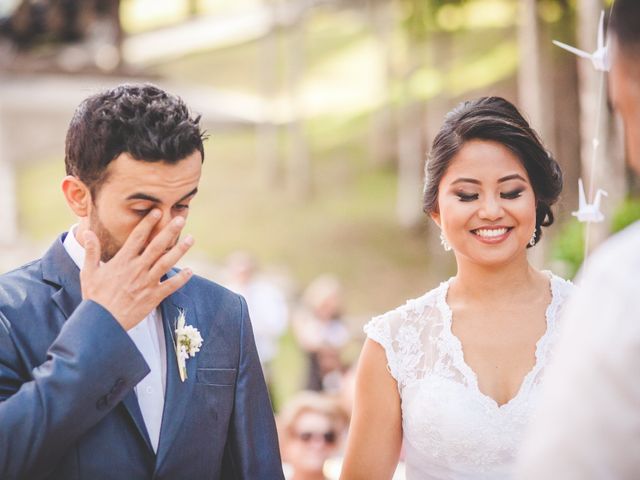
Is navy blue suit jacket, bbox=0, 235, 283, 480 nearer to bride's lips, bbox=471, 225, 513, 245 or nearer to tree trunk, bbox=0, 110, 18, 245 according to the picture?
bride's lips, bbox=471, 225, 513, 245

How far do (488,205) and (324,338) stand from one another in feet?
24.3

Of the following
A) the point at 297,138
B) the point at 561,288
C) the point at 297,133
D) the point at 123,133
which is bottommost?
the point at 297,138

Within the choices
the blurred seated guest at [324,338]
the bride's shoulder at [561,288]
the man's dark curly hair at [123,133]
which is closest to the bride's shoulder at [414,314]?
the bride's shoulder at [561,288]

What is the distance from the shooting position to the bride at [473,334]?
3.18 m

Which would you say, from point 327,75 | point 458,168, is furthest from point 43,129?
point 458,168

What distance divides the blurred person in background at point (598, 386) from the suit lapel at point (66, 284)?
1.18 metres

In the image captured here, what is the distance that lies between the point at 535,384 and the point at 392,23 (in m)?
20.5

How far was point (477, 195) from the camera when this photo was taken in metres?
3.23

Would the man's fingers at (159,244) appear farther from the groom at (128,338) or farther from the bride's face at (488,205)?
the bride's face at (488,205)

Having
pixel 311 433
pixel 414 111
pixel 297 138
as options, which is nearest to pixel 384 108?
pixel 297 138

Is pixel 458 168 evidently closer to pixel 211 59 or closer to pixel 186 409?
pixel 186 409

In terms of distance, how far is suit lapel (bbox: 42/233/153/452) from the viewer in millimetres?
2525

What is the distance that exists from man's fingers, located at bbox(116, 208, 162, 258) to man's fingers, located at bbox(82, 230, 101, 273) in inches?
2.0

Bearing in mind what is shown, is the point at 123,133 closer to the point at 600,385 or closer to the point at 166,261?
the point at 166,261
